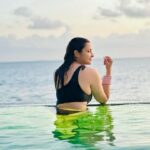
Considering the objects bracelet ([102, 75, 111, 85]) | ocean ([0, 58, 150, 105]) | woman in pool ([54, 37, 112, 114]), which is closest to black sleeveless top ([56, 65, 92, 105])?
woman in pool ([54, 37, 112, 114])

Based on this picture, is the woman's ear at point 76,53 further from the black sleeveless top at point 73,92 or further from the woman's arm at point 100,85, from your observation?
the woman's arm at point 100,85

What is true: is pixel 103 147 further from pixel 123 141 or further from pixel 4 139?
pixel 4 139

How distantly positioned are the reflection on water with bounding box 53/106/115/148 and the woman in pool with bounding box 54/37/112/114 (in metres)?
0.14

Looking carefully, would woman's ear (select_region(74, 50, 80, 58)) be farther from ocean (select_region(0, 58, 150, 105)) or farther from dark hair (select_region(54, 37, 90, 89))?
ocean (select_region(0, 58, 150, 105))

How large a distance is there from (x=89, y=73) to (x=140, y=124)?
1.34m

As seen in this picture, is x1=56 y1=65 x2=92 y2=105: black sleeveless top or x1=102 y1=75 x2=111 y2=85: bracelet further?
x1=102 y1=75 x2=111 y2=85: bracelet

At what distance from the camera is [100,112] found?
8234 millimetres

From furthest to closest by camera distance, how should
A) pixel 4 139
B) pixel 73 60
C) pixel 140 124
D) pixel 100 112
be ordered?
pixel 100 112 → pixel 140 124 → pixel 73 60 → pixel 4 139

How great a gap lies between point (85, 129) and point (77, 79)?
77cm

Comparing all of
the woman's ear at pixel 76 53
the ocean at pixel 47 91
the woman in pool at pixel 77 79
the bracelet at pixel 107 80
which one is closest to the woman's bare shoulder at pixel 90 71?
the woman in pool at pixel 77 79

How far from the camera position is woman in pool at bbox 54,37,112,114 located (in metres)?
7.01

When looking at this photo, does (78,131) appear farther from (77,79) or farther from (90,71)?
(90,71)

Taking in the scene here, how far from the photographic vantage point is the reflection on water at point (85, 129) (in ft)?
20.1

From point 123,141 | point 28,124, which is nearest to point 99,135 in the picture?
point 123,141
